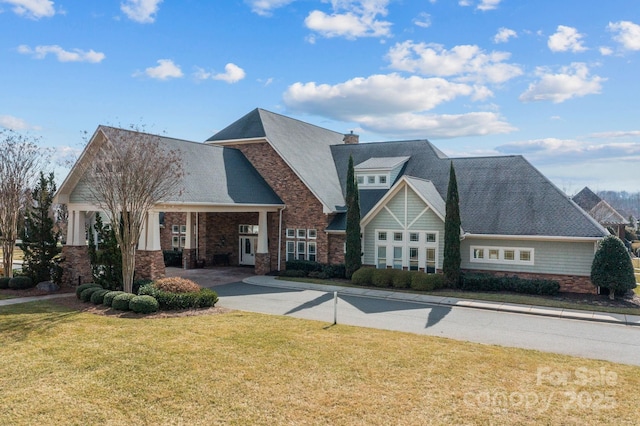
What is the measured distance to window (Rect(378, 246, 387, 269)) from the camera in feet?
83.3

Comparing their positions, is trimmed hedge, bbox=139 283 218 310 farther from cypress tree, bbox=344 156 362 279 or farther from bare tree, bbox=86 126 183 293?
cypress tree, bbox=344 156 362 279

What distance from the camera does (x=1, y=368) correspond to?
1032cm

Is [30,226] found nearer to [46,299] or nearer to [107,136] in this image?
[46,299]

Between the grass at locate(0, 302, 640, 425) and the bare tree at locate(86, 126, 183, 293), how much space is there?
472 centimetres

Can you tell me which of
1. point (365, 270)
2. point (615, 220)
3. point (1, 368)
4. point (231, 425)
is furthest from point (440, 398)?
point (615, 220)

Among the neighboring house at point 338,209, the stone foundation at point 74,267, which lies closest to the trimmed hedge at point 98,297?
the neighboring house at point 338,209

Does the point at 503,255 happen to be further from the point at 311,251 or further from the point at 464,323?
the point at 311,251

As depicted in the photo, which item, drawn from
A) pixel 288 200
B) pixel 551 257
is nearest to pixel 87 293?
pixel 288 200

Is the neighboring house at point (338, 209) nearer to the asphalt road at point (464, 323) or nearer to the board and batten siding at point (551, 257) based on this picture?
the board and batten siding at point (551, 257)

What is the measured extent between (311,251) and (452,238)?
28.9ft

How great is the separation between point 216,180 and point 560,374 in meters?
19.6

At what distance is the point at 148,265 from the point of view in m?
20.0

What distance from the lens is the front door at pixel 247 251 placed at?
31.8m

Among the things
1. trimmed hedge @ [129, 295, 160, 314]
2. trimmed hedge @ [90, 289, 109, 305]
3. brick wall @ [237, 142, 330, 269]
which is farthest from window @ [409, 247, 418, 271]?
trimmed hedge @ [90, 289, 109, 305]
